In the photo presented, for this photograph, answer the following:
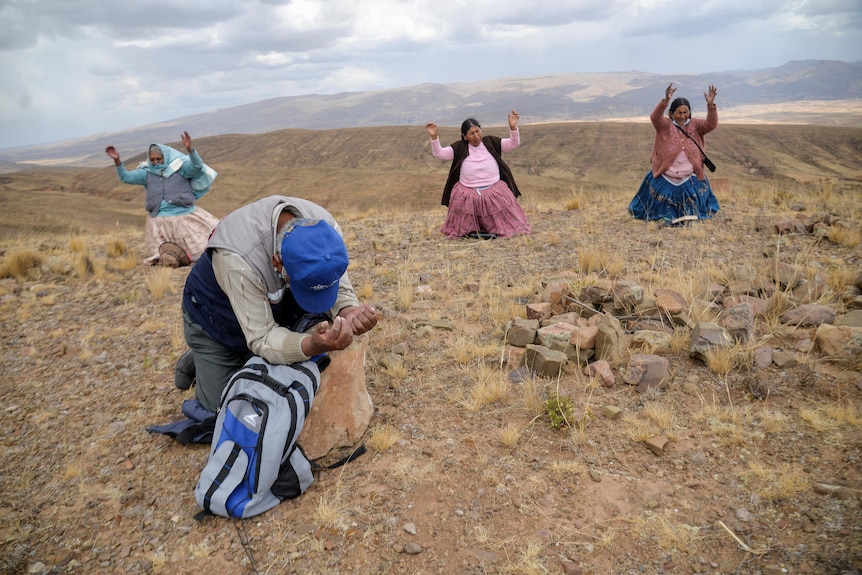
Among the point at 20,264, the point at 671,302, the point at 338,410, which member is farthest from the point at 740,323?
the point at 20,264

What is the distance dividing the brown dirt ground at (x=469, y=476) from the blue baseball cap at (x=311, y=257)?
0.94m

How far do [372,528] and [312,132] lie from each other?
65030mm

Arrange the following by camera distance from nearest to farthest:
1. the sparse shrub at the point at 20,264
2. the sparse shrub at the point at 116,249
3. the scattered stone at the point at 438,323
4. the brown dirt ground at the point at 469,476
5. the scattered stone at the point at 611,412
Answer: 1. the brown dirt ground at the point at 469,476
2. the scattered stone at the point at 611,412
3. the scattered stone at the point at 438,323
4. the sparse shrub at the point at 20,264
5. the sparse shrub at the point at 116,249

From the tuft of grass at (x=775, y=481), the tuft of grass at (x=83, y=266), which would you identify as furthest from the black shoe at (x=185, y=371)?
the tuft of grass at (x=83, y=266)

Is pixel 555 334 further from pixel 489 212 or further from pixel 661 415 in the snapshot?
pixel 489 212

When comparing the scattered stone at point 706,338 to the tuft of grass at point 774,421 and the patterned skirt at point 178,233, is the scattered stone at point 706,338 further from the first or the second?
the patterned skirt at point 178,233

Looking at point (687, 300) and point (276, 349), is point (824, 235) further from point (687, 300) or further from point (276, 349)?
point (276, 349)

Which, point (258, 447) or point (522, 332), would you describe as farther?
point (522, 332)

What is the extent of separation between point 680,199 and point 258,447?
6.19 meters

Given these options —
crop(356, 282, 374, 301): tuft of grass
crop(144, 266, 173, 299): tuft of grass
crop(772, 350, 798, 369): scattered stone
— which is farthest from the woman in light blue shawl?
crop(772, 350, 798, 369): scattered stone

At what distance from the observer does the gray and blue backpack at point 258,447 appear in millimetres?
2186

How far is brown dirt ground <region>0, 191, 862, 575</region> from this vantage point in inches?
74.5

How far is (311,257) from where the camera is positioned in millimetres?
2105

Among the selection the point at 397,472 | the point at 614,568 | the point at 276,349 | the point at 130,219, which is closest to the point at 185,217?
the point at 276,349
